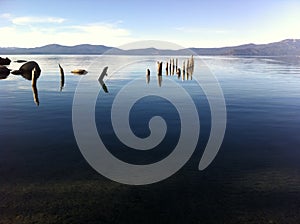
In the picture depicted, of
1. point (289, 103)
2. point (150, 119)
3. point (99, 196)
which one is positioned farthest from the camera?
point (289, 103)

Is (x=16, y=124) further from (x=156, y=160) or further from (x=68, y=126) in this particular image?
(x=156, y=160)

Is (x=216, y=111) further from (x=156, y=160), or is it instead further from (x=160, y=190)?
(x=160, y=190)

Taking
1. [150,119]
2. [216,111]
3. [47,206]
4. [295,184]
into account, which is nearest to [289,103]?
[216,111]

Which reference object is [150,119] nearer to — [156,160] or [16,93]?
[156,160]

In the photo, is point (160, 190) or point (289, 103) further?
point (289, 103)

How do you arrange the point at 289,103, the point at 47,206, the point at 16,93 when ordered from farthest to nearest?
the point at 16,93
the point at 289,103
the point at 47,206

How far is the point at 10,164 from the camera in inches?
629

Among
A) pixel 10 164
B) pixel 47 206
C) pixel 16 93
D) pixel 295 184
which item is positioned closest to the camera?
pixel 47 206

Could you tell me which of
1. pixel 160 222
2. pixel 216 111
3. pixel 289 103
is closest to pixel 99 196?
pixel 160 222

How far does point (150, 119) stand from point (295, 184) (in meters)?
14.8

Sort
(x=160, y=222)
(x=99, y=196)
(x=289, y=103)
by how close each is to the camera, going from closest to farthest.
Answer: (x=160, y=222), (x=99, y=196), (x=289, y=103)

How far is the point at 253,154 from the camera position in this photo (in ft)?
58.9

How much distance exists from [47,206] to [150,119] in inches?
618

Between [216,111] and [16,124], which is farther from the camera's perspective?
[216,111]
